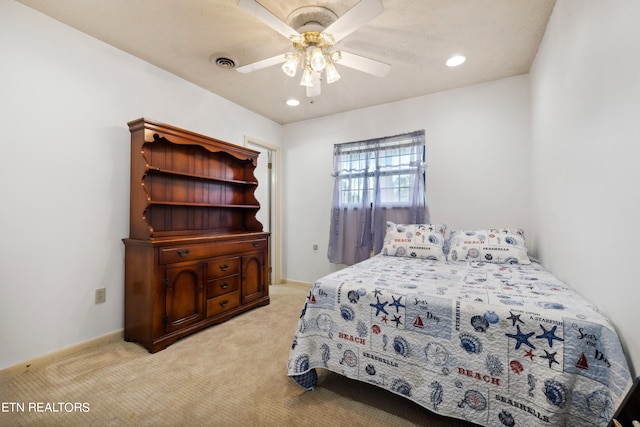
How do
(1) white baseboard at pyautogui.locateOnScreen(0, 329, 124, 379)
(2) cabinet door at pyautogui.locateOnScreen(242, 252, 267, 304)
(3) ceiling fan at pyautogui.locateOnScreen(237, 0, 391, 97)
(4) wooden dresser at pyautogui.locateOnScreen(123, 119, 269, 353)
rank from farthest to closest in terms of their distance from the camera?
(2) cabinet door at pyautogui.locateOnScreen(242, 252, 267, 304), (4) wooden dresser at pyautogui.locateOnScreen(123, 119, 269, 353), (1) white baseboard at pyautogui.locateOnScreen(0, 329, 124, 379), (3) ceiling fan at pyautogui.locateOnScreen(237, 0, 391, 97)

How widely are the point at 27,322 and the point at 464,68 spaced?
13.8ft

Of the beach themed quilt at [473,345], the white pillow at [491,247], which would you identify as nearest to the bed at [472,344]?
the beach themed quilt at [473,345]

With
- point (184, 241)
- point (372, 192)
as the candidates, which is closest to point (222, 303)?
point (184, 241)

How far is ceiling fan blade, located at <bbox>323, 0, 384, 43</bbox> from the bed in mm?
1568

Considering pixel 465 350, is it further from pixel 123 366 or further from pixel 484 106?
pixel 484 106

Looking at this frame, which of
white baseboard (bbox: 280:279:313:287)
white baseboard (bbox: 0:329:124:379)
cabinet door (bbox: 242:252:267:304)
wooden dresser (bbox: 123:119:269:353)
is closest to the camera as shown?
white baseboard (bbox: 0:329:124:379)

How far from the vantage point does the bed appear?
1.06 metres

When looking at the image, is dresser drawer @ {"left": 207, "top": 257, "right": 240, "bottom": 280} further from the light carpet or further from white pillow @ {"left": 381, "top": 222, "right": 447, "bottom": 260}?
white pillow @ {"left": 381, "top": 222, "right": 447, "bottom": 260}

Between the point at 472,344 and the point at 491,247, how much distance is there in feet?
4.92

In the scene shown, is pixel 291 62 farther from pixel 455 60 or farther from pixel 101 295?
pixel 101 295

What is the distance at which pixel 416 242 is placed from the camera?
8.86 ft

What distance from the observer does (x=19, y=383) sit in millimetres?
1685

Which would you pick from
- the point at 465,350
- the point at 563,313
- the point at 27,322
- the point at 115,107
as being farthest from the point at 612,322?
the point at 115,107

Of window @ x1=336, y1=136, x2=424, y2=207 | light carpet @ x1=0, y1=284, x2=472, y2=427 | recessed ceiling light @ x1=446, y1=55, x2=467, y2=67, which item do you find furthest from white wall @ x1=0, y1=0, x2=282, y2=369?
recessed ceiling light @ x1=446, y1=55, x2=467, y2=67
